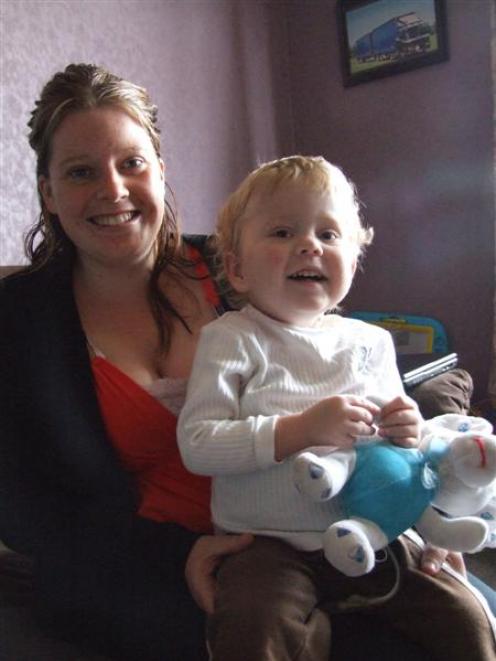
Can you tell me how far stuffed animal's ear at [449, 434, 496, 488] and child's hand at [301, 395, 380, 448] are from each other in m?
0.12

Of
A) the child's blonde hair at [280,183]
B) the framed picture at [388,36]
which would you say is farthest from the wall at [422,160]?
the child's blonde hair at [280,183]

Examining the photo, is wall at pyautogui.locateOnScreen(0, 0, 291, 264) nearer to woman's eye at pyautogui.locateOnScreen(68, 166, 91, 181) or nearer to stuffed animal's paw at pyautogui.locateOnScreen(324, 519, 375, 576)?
woman's eye at pyautogui.locateOnScreen(68, 166, 91, 181)

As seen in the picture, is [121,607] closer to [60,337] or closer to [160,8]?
[60,337]

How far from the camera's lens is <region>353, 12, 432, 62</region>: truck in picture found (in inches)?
100

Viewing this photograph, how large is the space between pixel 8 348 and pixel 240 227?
1.50 ft

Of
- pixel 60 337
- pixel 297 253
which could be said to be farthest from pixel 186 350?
pixel 297 253

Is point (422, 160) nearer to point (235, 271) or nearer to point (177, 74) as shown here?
point (177, 74)

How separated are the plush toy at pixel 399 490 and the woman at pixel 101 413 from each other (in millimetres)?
279

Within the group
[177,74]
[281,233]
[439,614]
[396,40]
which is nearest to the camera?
[439,614]

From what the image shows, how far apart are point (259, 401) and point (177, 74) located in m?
1.92

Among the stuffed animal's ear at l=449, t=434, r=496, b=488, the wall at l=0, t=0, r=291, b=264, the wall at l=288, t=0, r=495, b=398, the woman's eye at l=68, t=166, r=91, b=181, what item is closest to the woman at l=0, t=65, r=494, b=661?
the woman's eye at l=68, t=166, r=91, b=181

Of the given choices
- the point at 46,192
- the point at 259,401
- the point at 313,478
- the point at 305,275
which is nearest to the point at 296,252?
the point at 305,275

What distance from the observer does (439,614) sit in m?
0.83

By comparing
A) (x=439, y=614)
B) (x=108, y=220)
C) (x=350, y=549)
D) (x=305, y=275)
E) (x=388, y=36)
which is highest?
(x=388, y=36)
